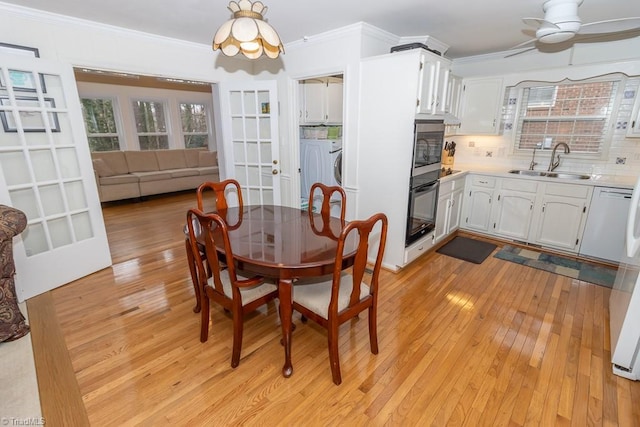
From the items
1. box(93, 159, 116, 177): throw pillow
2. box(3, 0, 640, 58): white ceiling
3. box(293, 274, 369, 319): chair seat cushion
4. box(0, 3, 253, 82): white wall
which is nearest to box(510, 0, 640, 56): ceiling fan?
box(3, 0, 640, 58): white ceiling

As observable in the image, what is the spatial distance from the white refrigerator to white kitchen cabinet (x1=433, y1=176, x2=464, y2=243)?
1634 millimetres

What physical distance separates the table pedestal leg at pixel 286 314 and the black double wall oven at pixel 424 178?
1.67m

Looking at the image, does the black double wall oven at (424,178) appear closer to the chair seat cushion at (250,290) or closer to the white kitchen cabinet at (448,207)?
the white kitchen cabinet at (448,207)

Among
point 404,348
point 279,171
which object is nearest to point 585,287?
point 404,348

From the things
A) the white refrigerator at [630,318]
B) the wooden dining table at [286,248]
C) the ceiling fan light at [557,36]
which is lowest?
the white refrigerator at [630,318]

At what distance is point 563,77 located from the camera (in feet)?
11.0

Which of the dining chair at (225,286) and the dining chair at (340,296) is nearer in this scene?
the dining chair at (340,296)

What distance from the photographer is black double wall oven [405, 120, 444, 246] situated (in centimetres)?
282

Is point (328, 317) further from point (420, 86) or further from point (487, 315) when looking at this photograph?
point (420, 86)

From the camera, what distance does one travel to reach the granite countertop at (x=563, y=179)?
3.00m

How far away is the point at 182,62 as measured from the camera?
3.30m

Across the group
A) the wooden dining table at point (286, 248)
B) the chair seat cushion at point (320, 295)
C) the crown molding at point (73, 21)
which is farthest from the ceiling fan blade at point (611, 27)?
the crown molding at point (73, 21)

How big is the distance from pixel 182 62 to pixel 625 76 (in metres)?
4.61

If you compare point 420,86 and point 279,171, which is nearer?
point 420,86
